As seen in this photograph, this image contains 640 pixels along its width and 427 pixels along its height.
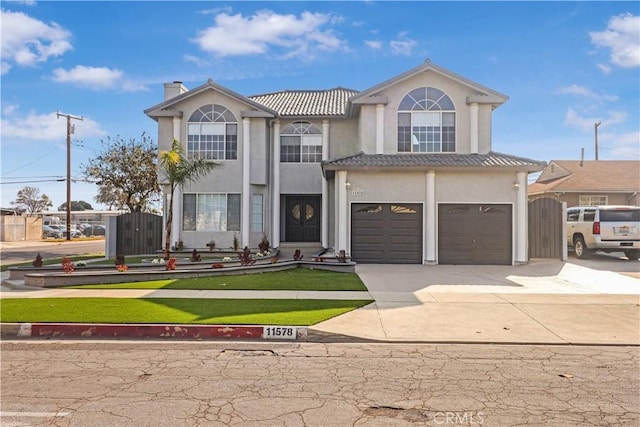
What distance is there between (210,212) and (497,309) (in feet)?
44.1

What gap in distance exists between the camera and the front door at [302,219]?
2061 cm

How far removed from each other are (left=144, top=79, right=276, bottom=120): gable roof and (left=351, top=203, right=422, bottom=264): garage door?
20.3 ft

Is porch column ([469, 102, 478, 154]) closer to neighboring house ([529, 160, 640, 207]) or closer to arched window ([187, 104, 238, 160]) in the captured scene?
arched window ([187, 104, 238, 160])

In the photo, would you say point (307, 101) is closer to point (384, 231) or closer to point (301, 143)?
point (301, 143)

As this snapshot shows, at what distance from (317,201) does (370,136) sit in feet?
14.2

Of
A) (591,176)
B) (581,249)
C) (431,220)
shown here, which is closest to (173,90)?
(431,220)

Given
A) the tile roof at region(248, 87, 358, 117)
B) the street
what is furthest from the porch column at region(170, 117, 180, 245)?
the street

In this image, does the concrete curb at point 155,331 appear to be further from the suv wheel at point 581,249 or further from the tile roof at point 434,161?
the suv wheel at point 581,249

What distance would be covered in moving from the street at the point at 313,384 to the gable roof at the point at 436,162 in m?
10.3

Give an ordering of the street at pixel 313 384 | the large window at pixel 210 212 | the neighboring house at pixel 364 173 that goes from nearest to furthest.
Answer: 1. the street at pixel 313 384
2. the neighboring house at pixel 364 173
3. the large window at pixel 210 212

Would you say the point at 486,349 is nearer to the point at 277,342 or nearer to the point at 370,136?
the point at 277,342

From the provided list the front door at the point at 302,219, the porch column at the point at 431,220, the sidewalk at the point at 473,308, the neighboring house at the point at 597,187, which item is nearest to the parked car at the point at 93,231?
the front door at the point at 302,219

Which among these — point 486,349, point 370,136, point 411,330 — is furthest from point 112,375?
point 370,136

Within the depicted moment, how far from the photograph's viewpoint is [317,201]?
67.4 ft
